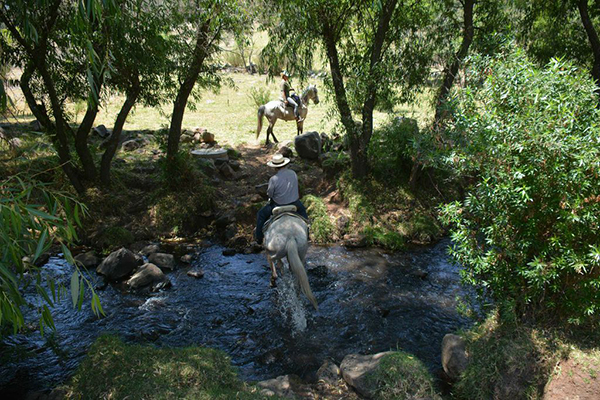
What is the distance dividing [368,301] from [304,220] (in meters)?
1.82

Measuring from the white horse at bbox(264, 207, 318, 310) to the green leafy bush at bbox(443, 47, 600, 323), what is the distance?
2575 mm

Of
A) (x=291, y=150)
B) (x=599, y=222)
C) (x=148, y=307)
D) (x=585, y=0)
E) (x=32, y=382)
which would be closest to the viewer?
(x=599, y=222)

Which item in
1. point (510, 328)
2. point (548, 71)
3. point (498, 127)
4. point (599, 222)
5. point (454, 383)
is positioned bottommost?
point (454, 383)

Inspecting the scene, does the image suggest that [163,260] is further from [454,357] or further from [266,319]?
[454,357]

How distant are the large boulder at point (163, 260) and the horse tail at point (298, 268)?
3153mm

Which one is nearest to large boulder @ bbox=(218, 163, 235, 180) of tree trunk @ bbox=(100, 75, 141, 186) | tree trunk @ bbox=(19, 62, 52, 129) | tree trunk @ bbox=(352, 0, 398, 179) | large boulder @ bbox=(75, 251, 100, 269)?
tree trunk @ bbox=(100, 75, 141, 186)

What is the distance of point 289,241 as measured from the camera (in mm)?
7246

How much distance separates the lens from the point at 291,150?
14500 mm

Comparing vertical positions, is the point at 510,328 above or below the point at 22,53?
below

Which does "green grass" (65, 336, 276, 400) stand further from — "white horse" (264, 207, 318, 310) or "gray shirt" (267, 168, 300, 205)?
"gray shirt" (267, 168, 300, 205)

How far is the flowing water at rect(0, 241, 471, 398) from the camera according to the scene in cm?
610

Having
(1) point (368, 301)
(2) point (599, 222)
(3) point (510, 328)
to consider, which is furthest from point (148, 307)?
(2) point (599, 222)

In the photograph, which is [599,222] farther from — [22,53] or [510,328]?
[22,53]

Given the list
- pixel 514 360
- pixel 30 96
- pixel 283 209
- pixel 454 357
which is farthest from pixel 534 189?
pixel 30 96
